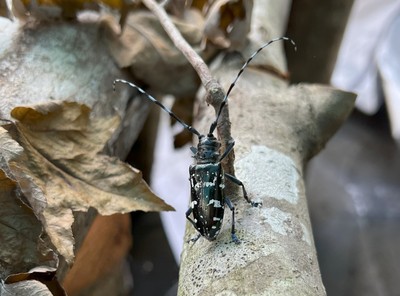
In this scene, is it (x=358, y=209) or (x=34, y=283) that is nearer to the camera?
(x=34, y=283)

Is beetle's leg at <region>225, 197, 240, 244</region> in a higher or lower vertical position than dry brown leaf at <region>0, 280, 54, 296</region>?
higher

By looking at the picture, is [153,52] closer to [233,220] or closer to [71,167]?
[71,167]

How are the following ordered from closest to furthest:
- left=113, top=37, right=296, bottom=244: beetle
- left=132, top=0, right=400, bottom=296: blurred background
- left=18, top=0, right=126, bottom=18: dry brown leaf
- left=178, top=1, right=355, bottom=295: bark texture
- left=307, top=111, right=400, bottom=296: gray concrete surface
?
left=178, top=1, right=355, bottom=295: bark texture < left=113, top=37, right=296, bottom=244: beetle < left=18, top=0, right=126, bottom=18: dry brown leaf < left=132, top=0, right=400, bottom=296: blurred background < left=307, top=111, right=400, bottom=296: gray concrete surface

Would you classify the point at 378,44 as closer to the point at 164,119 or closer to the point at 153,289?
the point at 164,119

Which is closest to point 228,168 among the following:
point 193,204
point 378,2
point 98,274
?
point 193,204

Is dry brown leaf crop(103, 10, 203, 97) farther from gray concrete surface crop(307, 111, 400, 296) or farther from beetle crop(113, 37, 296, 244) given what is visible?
gray concrete surface crop(307, 111, 400, 296)

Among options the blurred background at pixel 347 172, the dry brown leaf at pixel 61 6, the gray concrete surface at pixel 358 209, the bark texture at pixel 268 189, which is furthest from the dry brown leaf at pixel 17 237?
the gray concrete surface at pixel 358 209

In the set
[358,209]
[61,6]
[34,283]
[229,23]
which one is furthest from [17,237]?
[358,209]

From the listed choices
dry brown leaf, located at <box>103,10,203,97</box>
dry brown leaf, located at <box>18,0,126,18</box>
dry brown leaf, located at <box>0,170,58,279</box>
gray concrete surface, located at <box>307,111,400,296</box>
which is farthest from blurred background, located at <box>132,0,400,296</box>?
dry brown leaf, located at <box>0,170,58,279</box>
